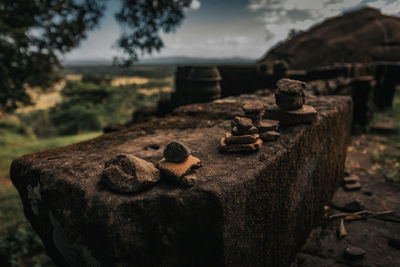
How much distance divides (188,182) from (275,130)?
36.4 inches

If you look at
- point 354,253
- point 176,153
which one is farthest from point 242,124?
point 354,253

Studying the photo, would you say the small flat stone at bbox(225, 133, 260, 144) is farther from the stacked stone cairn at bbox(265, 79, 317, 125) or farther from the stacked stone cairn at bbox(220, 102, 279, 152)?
the stacked stone cairn at bbox(265, 79, 317, 125)

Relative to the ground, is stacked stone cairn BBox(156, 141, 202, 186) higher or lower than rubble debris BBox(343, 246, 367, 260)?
higher

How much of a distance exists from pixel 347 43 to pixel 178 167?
692 inches

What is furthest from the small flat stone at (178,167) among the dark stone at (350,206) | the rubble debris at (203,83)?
the rubble debris at (203,83)

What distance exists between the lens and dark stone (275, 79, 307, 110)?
196 centimetres

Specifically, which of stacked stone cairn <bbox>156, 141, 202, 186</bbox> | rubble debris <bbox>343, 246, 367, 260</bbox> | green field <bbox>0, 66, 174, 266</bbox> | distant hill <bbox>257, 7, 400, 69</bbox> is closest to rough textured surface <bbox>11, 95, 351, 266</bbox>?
stacked stone cairn <bbox>156, 141, 202, 186</bbox>

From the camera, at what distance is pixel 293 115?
1993mm

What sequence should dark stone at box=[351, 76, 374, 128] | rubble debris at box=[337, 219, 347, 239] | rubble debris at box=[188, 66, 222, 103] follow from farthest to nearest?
1. dark stone at box=[351, 76, 374, 128]
2. rubble debris at box=[188, 66, 222, 103]
3. rubble debris at box=[337, 219, 347, 239]

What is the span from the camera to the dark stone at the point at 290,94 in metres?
1.96

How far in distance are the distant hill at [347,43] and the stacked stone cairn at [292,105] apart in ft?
42.5

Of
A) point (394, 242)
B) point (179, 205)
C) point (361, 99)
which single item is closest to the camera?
point (179, 205)

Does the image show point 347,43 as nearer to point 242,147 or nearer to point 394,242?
point 394,242

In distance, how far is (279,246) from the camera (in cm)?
175
